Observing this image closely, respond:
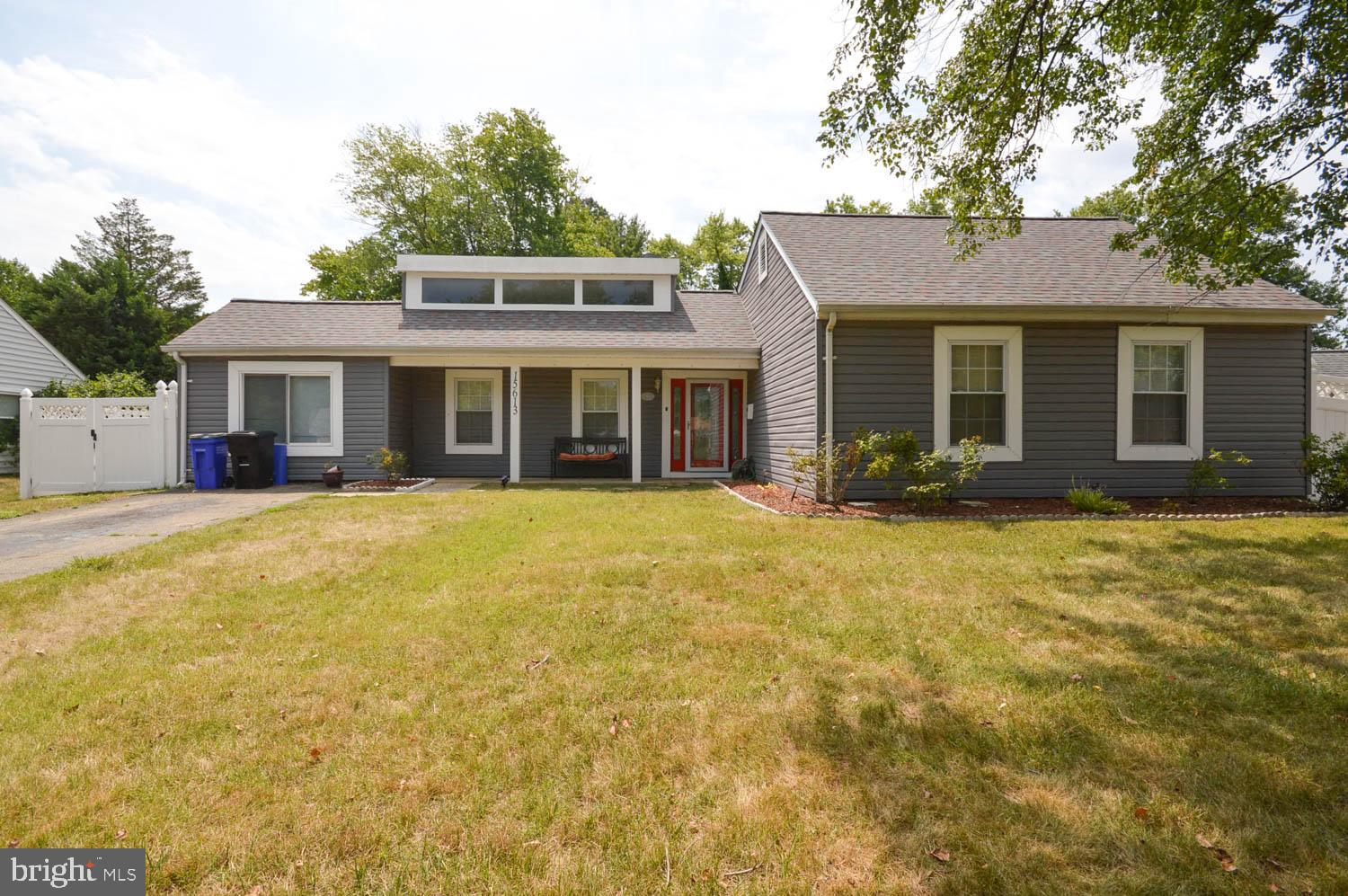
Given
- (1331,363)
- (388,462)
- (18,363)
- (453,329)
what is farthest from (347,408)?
(1331,363)

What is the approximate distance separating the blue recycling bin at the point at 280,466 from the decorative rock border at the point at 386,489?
1521 millimetres

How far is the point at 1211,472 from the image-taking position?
27.7 ft

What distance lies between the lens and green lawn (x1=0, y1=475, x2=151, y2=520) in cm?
850

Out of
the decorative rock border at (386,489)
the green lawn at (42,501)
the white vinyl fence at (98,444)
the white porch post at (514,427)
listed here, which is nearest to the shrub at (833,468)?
the white porch post at (514,427)

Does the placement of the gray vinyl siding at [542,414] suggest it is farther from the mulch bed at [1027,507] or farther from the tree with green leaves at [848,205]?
the tree with green leaves at [848,205]

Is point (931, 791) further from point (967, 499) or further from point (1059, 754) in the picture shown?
point (967, 499)

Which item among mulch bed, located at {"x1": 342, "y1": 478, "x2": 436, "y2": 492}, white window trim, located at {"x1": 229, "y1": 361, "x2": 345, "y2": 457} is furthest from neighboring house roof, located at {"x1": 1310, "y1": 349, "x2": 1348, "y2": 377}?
white window trim, located at {"x1": 229, "y1": 361, "x2": 345, "y2": 457}

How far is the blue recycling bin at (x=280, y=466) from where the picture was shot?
1158 centimetres

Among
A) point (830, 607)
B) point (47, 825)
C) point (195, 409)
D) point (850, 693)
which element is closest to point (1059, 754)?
point (850, 693)

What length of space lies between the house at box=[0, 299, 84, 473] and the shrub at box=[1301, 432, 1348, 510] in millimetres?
27354

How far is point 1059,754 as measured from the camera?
238 centimetres

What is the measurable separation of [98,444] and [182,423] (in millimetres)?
1272

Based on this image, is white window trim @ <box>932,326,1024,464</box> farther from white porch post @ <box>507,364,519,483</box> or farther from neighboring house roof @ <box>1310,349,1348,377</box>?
neighboring house roof @ <box>1310,349,1348,377</box>

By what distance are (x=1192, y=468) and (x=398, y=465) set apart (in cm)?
1344
